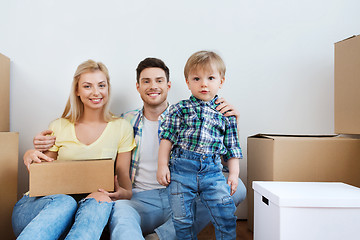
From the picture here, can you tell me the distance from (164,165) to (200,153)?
0.14 metres

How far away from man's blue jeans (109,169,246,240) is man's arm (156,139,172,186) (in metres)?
0.17

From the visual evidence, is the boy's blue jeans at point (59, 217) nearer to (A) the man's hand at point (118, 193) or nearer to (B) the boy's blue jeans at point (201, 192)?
(A) the man's hand at point (118, 193)

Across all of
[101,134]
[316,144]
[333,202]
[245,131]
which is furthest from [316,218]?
[101,134]

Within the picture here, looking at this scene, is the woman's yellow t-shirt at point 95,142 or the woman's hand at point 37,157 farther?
the woman's yellow t-shirt at point 95,142

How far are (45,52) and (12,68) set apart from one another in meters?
0.19

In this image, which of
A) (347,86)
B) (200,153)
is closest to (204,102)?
(200,153)

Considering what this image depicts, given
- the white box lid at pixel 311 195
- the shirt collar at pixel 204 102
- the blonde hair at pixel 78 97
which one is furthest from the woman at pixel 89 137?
the white box lid at pixel 311 195

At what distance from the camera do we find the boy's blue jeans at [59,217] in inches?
31.7

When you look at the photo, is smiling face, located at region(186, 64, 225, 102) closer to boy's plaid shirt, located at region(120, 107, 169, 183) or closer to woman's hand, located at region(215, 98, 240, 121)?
woman's hand, located at region(215, 98, 240, 121)

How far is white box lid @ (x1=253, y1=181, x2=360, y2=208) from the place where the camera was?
2.64 ft

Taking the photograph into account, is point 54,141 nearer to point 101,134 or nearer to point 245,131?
point 101,134

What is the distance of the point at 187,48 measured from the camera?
4.96 ft

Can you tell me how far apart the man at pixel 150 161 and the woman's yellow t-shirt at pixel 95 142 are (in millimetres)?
51

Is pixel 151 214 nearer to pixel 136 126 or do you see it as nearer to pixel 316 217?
pixel 136 126
